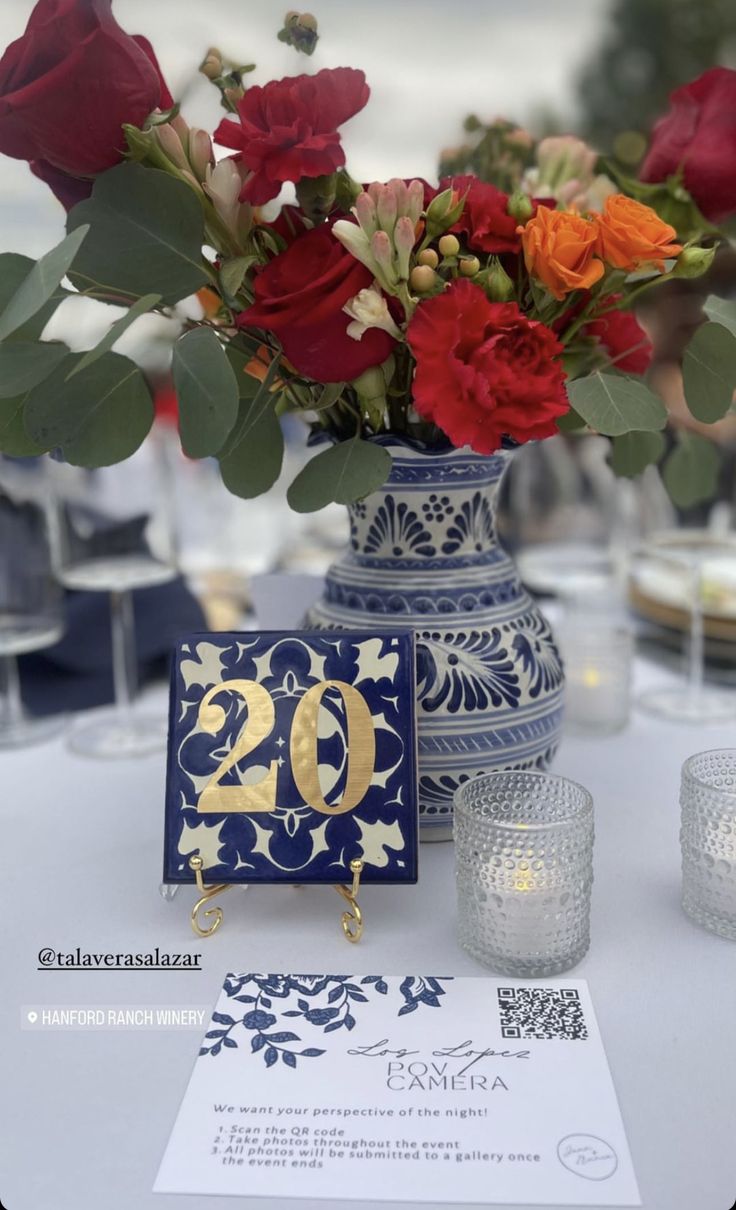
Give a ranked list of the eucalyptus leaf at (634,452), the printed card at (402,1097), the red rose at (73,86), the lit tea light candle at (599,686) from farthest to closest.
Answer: the lit tea light candle at (599,686), the eucalyptus leaf at (634,452), the red rose at (73,86), the printed card at (402,1097)

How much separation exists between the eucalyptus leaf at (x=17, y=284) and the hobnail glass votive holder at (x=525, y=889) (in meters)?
0.35

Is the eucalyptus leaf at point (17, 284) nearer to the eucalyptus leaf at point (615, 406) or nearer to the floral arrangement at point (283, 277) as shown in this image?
the floral arrangement at point (283, 277)

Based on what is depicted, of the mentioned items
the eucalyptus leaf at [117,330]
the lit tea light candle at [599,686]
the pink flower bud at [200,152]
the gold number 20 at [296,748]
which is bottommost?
the lit tea light candle at [599,686]

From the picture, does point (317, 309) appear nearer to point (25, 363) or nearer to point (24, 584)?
point (25, 363)

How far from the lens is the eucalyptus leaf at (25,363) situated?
0.58 metres

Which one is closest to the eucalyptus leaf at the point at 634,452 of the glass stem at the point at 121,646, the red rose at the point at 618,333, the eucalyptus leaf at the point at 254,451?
the red rose at the point at 618,333

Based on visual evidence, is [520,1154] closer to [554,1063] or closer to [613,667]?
[554,1063]

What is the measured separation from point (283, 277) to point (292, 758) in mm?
271

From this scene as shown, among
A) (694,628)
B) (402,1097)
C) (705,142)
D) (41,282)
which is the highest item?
(705,142)

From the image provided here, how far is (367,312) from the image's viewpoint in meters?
0.57

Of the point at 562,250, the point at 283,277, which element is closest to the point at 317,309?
→ the point at 283,277

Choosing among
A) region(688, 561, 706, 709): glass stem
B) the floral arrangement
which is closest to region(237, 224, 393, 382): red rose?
the floral arrangement

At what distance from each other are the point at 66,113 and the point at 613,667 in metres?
0.64

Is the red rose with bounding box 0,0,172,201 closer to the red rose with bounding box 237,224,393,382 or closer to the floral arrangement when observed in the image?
the floral arrangement
